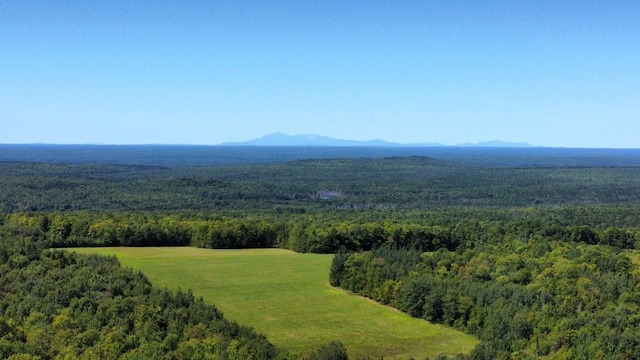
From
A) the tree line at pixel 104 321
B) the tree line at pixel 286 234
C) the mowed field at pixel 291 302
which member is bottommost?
the mowed field at pixel 291 302

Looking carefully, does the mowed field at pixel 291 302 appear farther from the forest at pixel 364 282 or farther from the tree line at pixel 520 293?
the forest at pixel 364 282

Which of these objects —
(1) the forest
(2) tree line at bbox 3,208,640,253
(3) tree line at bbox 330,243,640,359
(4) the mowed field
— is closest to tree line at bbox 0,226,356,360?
(1) the forest

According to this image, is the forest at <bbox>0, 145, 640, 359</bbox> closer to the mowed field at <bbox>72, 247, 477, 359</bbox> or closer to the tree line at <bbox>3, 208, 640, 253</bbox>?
the tree line at <bbox>3, 208, 640, 253</bbox>

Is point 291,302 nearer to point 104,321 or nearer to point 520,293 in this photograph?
point 520,293

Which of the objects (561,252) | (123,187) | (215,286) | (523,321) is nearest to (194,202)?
(123,187)

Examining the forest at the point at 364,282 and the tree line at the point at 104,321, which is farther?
the forest at the point at 364,282

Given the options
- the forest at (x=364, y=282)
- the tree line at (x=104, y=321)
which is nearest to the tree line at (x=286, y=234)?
the forest at (x=364, y=282)

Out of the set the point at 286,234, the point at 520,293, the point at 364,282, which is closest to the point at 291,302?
the point at 364,282

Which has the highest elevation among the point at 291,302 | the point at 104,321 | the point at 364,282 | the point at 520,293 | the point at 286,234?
the point at 104,321
